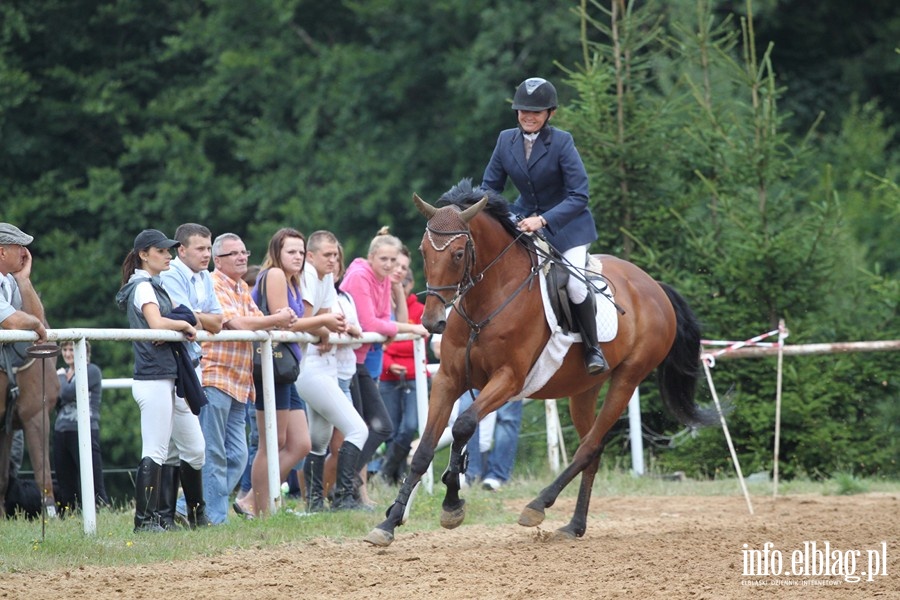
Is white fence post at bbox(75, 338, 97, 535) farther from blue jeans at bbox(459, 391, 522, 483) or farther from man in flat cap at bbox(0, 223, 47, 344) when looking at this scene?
blue jeans at bbox(459, 391, 522, 483)

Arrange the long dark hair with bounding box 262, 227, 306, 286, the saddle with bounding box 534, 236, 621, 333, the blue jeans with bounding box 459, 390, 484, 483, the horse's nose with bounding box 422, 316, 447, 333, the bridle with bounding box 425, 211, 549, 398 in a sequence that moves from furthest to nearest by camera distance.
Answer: the blue jeans with bounding box 459, 390, 484, 483 → the long dark hair with bounding box 262, 227, 306, 286 → the saddle with bounding box 534, 236, 621, 333 → the bridle with bounding box 425, 211, 549, 398 → the horse's nose with bounding box 422, 316, 447, 333

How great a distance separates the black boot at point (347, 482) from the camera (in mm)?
10594

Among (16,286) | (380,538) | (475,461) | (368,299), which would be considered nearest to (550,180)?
(368,299)

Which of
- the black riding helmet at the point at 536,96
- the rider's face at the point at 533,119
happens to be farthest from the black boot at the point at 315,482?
the black riding helmet at the point at 536,96

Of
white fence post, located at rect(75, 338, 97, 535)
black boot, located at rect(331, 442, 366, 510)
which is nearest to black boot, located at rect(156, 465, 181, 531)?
white fence post, located at rect(75, 338, 97, 535)

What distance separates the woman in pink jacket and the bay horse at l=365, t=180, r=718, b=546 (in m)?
1.79

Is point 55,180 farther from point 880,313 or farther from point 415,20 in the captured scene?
point 880,313

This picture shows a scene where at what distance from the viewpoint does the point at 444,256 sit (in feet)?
27.4

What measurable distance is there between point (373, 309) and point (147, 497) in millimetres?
3219

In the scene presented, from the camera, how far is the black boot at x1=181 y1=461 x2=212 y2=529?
30.2 feet

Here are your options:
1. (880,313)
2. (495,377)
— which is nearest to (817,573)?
(495,377)

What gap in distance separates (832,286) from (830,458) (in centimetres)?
204

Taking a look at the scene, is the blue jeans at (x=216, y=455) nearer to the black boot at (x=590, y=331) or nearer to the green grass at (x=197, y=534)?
the green grass at (x=197, y=534)

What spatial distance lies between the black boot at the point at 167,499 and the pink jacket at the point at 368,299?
2.67m
